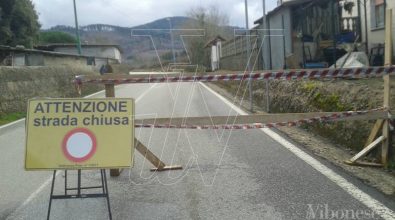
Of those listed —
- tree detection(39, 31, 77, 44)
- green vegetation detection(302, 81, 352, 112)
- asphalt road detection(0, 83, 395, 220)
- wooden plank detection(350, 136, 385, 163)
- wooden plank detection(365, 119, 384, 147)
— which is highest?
tree detection(39, 31, 77, 44)

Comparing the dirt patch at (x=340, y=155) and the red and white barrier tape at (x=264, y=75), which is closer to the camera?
the dirt patch at (x=340, y=155)

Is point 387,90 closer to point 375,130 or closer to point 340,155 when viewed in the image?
point 375,130

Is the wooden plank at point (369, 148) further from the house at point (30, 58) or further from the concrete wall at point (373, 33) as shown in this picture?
the house at point (30, 58)

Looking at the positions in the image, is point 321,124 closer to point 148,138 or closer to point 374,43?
point 148,138

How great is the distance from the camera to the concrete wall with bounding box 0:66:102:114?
61.3ft

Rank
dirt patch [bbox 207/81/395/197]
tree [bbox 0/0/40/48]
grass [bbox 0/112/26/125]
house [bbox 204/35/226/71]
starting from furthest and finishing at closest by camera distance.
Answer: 1. house [bbox 204/35/226/71]
2. tree [bbox 0/0/40/48]
3. grass [bbox 0/112/26/125]
4. dirt patch [bbox 207/81/395/197]

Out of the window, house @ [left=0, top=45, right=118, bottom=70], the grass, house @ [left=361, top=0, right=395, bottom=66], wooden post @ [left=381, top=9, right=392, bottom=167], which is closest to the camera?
wooden post @ [left=381, top=9, right=392, bottom=167]

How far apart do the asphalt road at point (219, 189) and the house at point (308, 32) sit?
1005cm

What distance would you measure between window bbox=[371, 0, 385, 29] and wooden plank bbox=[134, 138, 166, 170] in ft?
44.6

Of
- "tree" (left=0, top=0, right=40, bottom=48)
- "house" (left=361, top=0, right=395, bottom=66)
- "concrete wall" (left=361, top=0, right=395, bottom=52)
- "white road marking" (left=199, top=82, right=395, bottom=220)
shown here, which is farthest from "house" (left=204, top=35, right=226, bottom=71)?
"white road marking" (left=199, top=82, right=395, bottom=220)

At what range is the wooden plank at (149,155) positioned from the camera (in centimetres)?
710

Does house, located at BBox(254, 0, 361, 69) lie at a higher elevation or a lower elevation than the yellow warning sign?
higher

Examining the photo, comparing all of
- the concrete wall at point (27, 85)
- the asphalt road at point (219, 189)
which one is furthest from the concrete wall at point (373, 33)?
the concrete wall at point (27, 85)

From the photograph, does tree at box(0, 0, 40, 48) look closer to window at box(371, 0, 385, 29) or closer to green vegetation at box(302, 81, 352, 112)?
window at box(371, 0, 385, 29)
